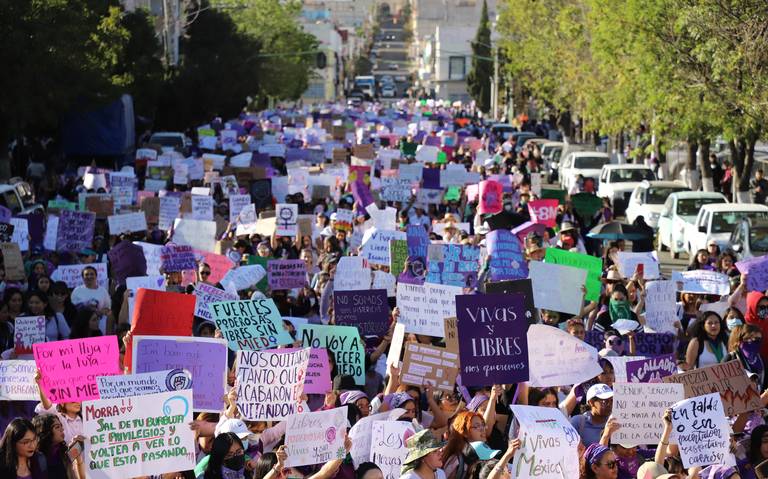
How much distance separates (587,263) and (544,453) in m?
7.49

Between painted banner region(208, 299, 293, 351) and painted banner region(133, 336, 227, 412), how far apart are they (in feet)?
4.54

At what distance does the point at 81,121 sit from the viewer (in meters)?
43.5

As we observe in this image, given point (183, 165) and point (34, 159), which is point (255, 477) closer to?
point (183, 165)

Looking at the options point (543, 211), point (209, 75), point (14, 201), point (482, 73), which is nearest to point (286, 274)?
point (543, 211)

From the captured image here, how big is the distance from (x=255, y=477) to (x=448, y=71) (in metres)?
178

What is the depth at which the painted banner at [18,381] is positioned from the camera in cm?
1010

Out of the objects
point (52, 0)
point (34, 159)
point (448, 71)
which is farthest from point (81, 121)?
point (448, 71)

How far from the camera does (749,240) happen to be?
898 inches

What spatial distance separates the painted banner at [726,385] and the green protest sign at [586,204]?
14.5 meters

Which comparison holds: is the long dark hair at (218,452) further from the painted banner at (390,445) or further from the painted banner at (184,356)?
the painted banner at (184,356)

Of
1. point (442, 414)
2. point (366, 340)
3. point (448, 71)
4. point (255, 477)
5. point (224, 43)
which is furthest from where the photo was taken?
point (448, 71)

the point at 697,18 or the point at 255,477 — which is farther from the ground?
the point at 697,18

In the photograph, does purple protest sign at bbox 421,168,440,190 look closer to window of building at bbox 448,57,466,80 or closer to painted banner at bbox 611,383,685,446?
painted banner at bbox 611,383,685,446

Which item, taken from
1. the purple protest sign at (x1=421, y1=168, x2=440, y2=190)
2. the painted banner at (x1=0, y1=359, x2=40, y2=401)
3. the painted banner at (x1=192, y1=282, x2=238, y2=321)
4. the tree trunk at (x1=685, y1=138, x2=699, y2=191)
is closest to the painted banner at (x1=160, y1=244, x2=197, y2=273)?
the painted banner at (x1=192, y1=282, x2=238, y2=321)
